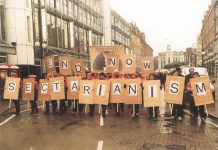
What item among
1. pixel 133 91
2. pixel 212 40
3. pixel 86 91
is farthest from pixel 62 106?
pixel 212 40

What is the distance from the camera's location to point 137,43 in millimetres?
113812

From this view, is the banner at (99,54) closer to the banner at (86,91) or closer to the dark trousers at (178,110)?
the banner at (86,91)

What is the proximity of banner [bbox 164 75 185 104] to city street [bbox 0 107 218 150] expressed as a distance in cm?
78

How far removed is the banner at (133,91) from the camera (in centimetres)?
1488

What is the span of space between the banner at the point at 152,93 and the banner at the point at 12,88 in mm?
5996

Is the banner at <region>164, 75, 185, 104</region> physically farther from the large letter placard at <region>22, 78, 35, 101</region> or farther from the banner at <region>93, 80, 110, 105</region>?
the large letter placard at <region>22, 78, 35, 101</region>

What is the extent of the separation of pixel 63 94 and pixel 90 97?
1.43 metres

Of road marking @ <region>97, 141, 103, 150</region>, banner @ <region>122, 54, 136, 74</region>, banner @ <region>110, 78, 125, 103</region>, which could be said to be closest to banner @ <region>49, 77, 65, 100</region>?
banner @ <region>110, 78, 125, 103</region>

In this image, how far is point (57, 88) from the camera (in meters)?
16.2

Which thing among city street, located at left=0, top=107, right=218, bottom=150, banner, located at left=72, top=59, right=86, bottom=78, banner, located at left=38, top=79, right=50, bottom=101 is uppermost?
banner, located at left=72, top=59, right=86, bottom=78

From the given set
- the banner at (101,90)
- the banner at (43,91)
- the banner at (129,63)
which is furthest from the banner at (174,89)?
the banner at (43,91)

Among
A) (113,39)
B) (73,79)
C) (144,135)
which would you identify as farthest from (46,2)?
(113,39)

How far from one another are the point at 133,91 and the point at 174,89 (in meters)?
1.86

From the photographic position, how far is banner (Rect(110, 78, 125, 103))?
15.4 meters
